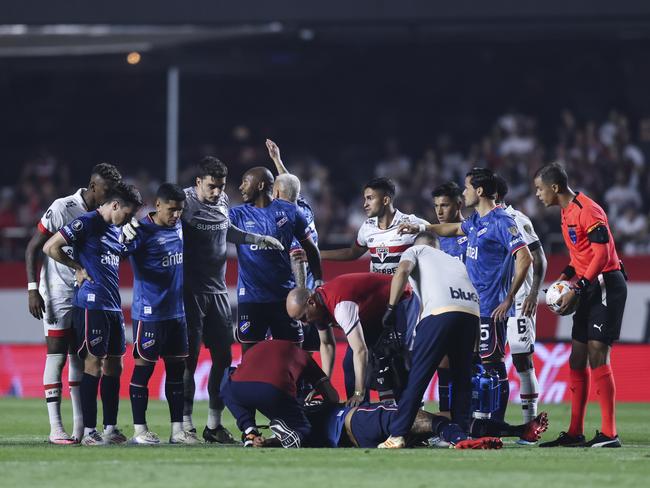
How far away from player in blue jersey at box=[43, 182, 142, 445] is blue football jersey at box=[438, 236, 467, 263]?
3.45 meters

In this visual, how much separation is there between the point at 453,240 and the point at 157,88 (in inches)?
634

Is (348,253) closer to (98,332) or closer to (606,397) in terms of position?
(98,332)

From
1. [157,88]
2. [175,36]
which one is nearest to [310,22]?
[175,36]

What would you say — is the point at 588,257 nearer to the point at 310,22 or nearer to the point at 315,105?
the point at 310,22

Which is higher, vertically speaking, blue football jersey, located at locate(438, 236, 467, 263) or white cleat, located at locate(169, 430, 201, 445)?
blue football jersey, located at locate(438, 236, 467, 263)

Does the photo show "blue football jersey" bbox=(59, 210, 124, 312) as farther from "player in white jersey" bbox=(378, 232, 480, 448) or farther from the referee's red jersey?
the referee's red jersey

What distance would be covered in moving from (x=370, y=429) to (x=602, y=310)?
7.10 ft

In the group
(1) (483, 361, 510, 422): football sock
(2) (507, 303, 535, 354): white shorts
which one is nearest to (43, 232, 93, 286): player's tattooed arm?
(1) (483, 361, 510, 422): football sock

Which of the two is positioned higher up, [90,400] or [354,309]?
[354,309]

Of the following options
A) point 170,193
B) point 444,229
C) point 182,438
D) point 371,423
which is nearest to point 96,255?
point 170,193

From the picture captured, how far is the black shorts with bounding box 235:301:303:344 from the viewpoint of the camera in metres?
11.7

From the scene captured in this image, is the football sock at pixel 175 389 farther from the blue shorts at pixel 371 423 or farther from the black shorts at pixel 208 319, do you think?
the blue shorts at pixel 371 423

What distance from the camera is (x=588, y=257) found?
10.6 metres

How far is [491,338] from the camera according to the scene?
37.5 ft
